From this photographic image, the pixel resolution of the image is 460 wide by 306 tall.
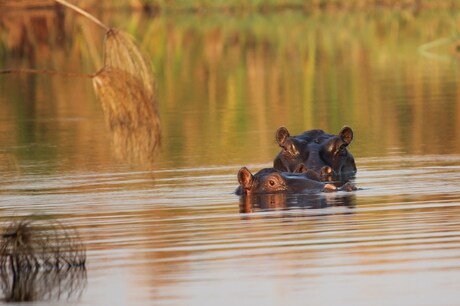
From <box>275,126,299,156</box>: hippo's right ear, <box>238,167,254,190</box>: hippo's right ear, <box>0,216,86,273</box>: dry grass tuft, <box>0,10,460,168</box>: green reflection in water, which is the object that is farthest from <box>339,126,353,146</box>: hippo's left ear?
<box>0,216,86,273</box>: dry grass tuft

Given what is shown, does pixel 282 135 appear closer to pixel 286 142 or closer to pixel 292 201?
pixel 286 142

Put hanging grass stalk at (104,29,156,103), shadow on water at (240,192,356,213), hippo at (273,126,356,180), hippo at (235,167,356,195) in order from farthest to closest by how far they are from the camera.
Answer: hippo at (273,126,356,180), hippo at (235,167,356,195), shadow on water at (240,192,356,213), hanging grass stalk at (104,29,156,103)

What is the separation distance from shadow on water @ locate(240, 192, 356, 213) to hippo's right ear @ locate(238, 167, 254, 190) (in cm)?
15

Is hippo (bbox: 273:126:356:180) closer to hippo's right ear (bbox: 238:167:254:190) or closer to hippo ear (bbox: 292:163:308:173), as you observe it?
hippo ear (bbox: 292:163:308:173)

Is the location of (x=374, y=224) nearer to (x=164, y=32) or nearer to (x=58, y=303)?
(x=58, y=303)

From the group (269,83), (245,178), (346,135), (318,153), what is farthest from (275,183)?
(269,83)

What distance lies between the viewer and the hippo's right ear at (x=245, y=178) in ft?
52.0

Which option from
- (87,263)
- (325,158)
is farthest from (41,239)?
(325,158)

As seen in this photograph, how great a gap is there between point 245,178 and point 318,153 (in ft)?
6.67

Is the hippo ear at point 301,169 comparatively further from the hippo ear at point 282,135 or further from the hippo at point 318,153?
the hippo ear at point 282,135

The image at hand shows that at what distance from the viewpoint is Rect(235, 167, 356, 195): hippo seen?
1577 centimetres

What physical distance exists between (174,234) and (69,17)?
50987 mm

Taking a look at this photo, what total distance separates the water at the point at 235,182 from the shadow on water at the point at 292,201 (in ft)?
0.13

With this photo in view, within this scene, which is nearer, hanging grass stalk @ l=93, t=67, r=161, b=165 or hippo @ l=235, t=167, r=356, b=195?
hanging grass stalk @ l=93, t=67, r=161, b=165
